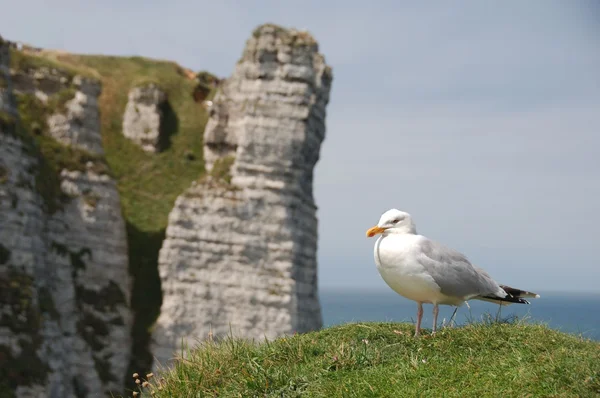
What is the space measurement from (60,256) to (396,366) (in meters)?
25.0

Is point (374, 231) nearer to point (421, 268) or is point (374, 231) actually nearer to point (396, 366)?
point (421, 268)

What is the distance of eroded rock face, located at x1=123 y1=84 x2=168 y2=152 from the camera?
38.8m

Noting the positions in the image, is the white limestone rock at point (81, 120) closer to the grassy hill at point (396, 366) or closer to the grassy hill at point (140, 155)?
the grassy hill at point (140, 155)

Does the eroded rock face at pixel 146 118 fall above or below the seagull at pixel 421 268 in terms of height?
above

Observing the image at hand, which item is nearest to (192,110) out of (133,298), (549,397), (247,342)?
(133,298)

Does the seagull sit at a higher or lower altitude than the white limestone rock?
lower

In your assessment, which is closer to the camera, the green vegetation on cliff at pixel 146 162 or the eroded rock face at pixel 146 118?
the green vegetation on cliff at pixel 146 162

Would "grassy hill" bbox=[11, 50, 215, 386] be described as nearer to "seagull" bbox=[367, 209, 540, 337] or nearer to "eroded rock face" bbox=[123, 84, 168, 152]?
"eroded rock face" bbox=[123, 84, 168, 152]

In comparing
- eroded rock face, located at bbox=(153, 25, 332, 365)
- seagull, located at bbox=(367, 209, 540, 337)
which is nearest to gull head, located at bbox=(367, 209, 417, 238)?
seagull, located at bbox=(367, 209, 540, 337)

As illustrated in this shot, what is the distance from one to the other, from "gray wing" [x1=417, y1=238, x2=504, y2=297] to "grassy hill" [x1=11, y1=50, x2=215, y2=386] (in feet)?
79.3

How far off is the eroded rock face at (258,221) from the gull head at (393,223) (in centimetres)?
2172

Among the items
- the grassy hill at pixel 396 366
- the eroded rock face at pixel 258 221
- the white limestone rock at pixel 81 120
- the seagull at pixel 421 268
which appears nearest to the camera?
the grassy hill at pixel 396 366

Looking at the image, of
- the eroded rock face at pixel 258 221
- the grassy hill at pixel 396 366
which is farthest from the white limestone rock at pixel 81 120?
the grassy hill at pixel 396 366

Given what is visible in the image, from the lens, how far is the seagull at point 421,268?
11.5 metres
